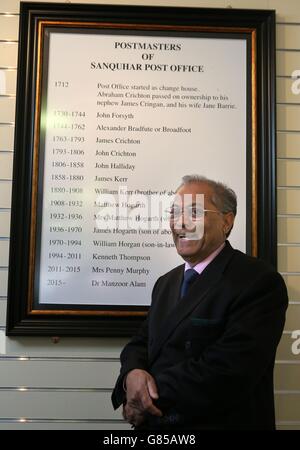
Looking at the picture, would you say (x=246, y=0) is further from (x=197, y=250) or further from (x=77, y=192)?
(x=197, y=250)

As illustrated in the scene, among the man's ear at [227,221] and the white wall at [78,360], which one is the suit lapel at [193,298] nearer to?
the man's ear at [227,221]

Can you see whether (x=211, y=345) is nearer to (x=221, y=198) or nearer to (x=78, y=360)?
(x=221, y=198)

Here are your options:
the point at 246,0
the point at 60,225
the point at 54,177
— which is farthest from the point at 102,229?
the point at 246,0

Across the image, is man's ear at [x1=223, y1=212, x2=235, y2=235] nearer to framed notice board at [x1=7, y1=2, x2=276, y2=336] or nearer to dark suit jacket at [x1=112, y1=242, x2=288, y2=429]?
dark suit jacket at [x1=112, y1=242, x2=288, y2=429]

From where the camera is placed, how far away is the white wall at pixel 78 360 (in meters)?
1.45

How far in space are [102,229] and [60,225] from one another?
15 centimetres

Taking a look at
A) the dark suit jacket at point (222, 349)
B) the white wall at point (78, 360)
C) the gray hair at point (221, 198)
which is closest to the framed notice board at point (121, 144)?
the white wall at point (78, 360)

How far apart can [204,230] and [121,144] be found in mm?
569

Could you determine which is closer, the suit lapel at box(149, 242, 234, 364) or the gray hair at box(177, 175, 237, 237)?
the suit lapel at box(149, 242, 234, 364)

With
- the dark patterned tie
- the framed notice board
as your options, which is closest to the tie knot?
the dark patterned tie

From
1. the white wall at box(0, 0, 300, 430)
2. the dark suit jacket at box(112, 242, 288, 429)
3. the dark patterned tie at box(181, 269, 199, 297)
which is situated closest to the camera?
the dark suit jacket at box(112, 242, 288, 429)

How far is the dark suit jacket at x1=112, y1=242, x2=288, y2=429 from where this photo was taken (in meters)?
0.93

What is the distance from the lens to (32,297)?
4.78ft
